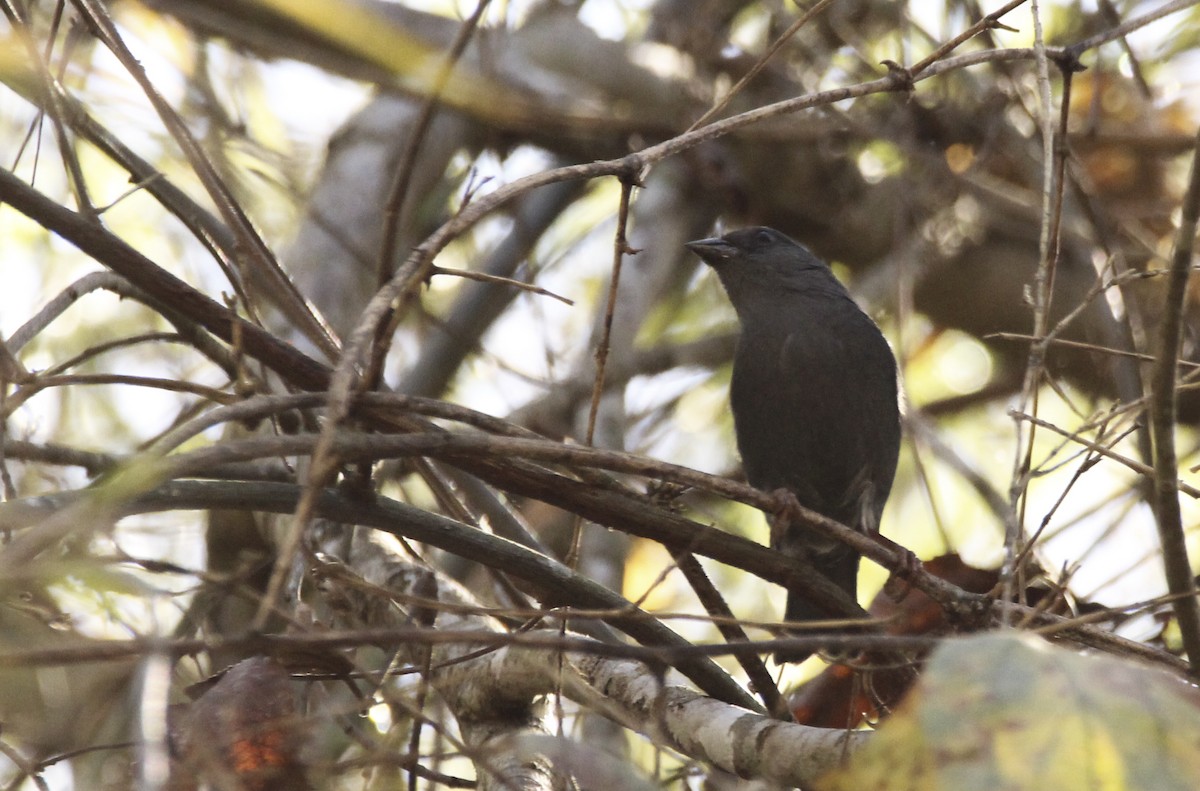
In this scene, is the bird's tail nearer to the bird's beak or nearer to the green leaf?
the bird's beak

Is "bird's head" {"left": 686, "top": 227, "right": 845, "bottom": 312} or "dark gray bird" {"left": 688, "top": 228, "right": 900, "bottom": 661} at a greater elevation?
"bird's head" {"left": 686, "top": 227, "right": 845, "bottom": 312}

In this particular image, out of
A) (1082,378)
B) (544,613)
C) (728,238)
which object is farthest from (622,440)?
(544,613)

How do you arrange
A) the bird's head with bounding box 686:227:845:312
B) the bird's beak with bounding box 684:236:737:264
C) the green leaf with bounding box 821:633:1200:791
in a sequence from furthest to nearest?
the bird's beak with bounding box 684:236:737:264 < the bird's head with bounding box 686:227:845:312 < the green leaf with bounding box 821:633:1200:791

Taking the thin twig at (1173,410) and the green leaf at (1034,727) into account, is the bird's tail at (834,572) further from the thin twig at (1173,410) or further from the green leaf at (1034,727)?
the green leaf at (1034,727)

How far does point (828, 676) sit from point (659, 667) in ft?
4.29

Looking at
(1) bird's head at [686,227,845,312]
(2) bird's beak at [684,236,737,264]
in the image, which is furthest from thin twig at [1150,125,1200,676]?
(2) bird's beak at [684,236,737,264]

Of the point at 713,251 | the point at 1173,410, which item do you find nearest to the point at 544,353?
the point at 713,251

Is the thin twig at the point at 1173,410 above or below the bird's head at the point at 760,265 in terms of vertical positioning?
below

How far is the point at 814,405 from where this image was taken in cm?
460

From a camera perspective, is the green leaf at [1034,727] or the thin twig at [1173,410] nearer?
the green leaf at [1034,727]

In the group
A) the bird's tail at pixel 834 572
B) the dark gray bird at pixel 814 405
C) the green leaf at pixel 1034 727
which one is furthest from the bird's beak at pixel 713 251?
the green leaf at pixel 1034 727

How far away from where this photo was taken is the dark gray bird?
460 centimetres

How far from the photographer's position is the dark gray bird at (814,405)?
460cm

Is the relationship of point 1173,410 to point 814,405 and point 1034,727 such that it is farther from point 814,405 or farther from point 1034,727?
point 814,405
